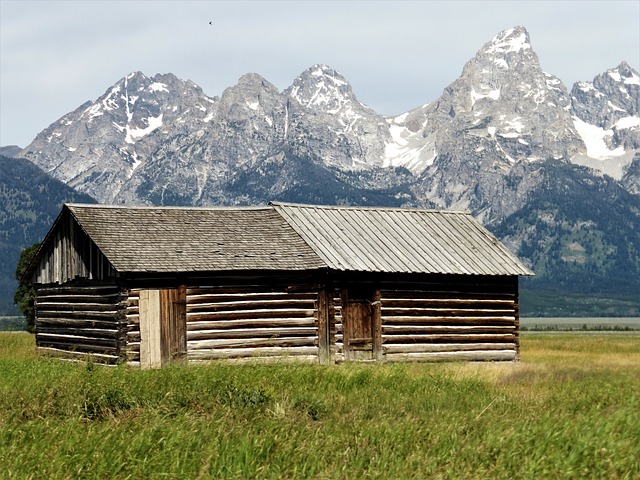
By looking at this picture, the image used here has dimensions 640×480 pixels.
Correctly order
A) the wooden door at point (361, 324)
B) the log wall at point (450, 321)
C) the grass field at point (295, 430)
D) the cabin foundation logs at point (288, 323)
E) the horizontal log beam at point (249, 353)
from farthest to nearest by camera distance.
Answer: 1. the log wall at point (450, 321)
2. the wooden door at point (361, 324)
3. the horizontal log beam at point (249, 353)
4. the cabin foundation logs at point (288, 323)
5. the grass field at point (295, 430)

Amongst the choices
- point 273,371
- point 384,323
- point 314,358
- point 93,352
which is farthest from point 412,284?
point 273,371

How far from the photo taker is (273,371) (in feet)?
67.3

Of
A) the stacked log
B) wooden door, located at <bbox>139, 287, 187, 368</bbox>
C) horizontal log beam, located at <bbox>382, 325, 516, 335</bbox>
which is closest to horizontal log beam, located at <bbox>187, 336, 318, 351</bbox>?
wooden door, located at <bbox>139, 287, 187, 368</bbox>

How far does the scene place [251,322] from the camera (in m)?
32.3

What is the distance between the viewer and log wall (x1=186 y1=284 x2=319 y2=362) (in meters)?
31.6

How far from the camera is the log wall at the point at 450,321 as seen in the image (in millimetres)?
34344

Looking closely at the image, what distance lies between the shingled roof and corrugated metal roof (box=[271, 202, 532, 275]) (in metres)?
0.04

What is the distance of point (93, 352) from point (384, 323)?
911 cm

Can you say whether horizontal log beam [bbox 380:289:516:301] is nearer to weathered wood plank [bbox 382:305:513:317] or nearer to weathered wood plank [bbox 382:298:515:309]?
weathered wood plank [bbox 382:298:515:309]

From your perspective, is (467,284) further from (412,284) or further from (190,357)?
(190,357)

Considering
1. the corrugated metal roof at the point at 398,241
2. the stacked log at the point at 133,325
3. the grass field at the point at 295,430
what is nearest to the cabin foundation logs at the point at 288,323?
the stacked log at the point at 133,325

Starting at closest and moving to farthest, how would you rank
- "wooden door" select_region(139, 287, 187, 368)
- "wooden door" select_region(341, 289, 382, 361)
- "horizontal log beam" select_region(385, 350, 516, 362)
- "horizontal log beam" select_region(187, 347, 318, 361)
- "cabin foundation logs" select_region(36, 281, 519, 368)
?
"wooden door" select_region(139, 287, 187, 368), "cabin foundation logs" select_region(36, 281, 519, 368), "horizontal log beam" select_region(187, 347, 318, 361), "wooden door" select_region(341, 289, 382, 361), "horizontal log beam" select_region(385, 350, 516, 362)

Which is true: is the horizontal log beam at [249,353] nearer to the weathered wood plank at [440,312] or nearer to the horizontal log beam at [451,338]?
the horizontal log beam at [451,338]

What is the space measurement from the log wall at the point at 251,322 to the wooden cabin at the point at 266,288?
1.3 inches
